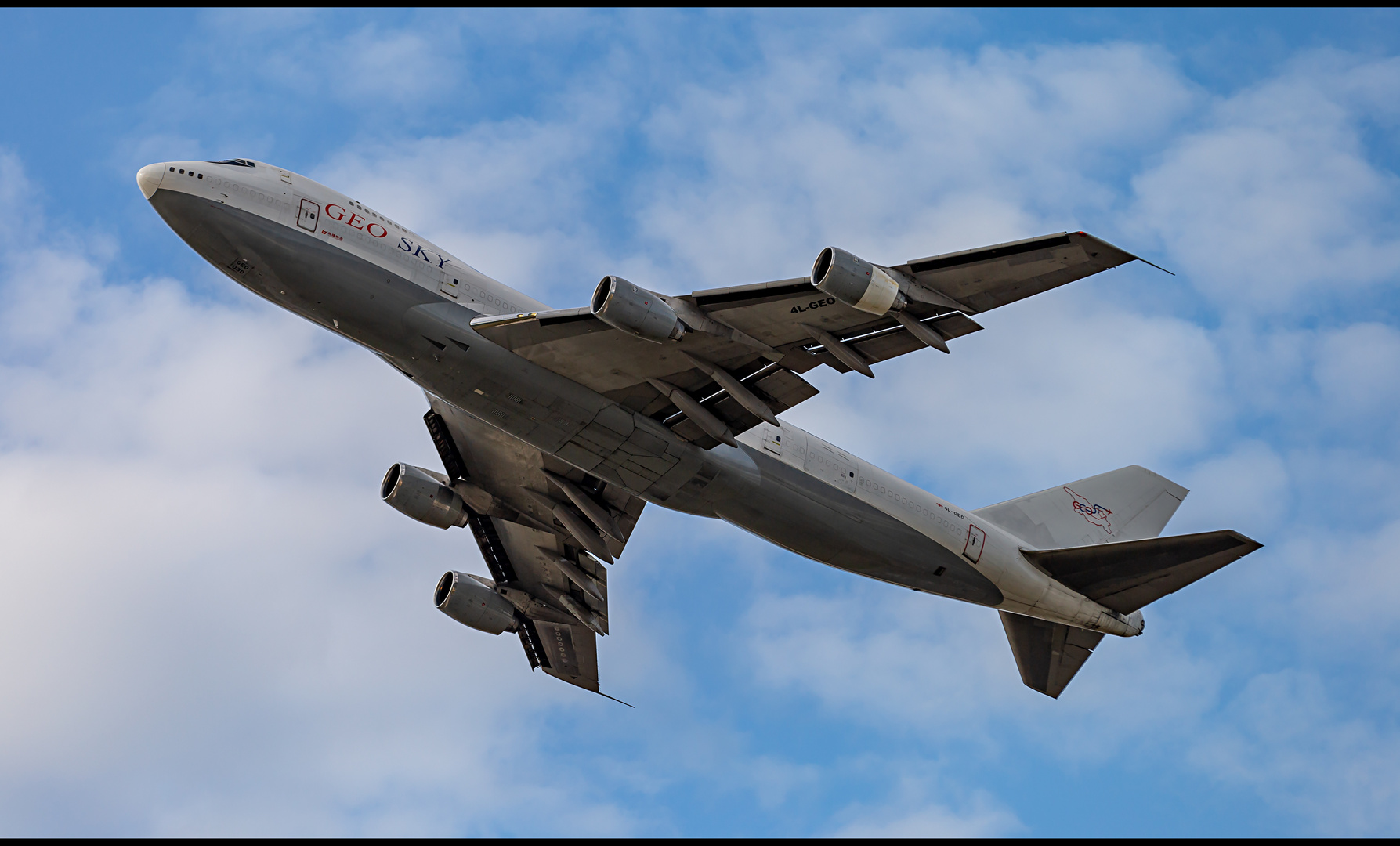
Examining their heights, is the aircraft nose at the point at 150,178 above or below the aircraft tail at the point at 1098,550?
above

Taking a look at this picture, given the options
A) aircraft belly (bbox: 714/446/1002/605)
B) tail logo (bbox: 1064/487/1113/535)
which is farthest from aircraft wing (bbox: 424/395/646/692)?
tail logo (bbox: 1064/487/1113/535)

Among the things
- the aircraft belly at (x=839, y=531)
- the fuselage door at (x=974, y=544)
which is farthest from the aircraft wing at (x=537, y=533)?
the fuselage door at (x=974, y=544)

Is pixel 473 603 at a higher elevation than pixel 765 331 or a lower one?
lower

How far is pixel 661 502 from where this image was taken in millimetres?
32781

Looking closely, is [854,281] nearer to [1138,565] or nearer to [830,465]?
[830,465]

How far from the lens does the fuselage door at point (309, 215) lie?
94.4 ft

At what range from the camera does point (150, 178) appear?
91.6ft

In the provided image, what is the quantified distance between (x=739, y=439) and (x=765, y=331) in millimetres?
4429

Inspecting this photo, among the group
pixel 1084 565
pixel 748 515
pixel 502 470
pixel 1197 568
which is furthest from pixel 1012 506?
pixel 502 470

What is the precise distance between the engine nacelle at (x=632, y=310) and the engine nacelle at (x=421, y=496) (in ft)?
40.6

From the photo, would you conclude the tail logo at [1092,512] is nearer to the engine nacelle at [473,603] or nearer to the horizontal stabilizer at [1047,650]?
the horizontal stabilizer at [1047,650]

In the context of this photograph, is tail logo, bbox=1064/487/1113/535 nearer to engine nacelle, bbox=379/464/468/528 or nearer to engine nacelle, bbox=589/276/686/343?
engine nacelle, bbox=589/276/686/343

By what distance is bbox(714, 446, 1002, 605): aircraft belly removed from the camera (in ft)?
107

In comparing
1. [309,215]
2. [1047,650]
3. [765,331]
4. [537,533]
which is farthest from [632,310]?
[1047,650]
